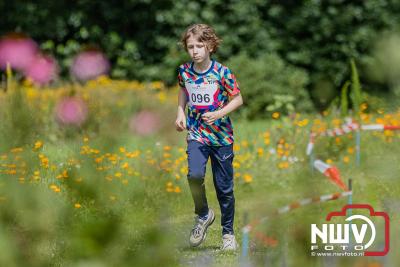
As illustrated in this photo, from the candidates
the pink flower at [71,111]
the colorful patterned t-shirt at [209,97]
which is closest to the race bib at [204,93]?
the colorful patterned t-shirt at [209,97]

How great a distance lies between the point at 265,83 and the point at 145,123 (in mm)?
2802

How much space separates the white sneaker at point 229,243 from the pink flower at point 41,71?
20.5 ft

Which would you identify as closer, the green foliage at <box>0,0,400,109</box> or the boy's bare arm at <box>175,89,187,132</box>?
the boy's bare arm at <box>175,89,187,132</box>

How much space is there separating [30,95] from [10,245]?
25.4 ft

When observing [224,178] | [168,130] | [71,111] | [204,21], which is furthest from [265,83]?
[224,178]

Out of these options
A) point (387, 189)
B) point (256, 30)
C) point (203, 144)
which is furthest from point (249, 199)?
point (256, 30)

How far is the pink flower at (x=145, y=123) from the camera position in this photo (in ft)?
29.9

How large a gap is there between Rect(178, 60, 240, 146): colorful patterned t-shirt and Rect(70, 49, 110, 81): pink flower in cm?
656

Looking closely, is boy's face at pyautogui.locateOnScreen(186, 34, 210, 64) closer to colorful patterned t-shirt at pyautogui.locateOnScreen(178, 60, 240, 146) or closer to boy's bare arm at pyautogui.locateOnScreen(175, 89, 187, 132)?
colorful patterned t-shirt at pyautogui.locateOnScreen(178, 60, 240, 146)

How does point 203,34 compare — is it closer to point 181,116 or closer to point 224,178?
point 181,116

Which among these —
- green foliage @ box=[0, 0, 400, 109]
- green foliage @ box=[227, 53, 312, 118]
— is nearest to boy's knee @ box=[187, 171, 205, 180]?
green foliage @ box=[227, 53, 312, 118]

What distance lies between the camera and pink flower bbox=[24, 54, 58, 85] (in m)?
10.7

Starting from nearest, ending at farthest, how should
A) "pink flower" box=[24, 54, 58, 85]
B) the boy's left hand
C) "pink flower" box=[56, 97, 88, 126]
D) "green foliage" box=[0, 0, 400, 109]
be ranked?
the boy's left hand
"pink flower" box=[56, 97, 88, 126]
"pink flower" box=[24, 54, 58, 85]
"green foliage" box=[0, 0, 400, 109]

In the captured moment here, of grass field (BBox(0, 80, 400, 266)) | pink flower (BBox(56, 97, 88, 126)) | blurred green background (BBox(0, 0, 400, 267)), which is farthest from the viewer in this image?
pink flower (BBox(56, 97, 88, 126))
